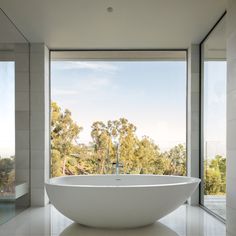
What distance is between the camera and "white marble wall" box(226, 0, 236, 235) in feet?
12.4

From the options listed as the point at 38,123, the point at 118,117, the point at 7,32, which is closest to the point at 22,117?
the point at 38,123

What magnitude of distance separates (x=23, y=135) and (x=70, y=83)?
1378 mm

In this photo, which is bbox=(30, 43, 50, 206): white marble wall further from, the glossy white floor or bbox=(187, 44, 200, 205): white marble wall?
bbox=(187, 44, 200, 205): white marble wall

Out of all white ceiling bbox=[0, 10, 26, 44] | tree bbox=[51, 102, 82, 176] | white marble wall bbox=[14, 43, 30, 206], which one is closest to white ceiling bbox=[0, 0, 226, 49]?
white ceiling bbox=[0, 10, 26, 44]

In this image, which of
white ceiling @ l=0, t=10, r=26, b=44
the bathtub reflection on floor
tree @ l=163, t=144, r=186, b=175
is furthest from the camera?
tree @ l=163, t=144, r=186, b=175

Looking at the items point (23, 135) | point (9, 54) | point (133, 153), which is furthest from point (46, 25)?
point (133, 153)

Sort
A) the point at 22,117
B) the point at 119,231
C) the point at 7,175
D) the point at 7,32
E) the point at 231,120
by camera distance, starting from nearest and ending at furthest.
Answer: the point at 231,120, the point at 119,231, the point at 7,175, the point at 7,32, the point at 22,117

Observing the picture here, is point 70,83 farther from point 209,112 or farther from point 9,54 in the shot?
point 209,112

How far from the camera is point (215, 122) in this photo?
505 cm

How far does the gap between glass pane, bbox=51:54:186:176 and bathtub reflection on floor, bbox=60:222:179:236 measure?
2212 mm

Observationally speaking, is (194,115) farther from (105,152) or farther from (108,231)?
(108,231)

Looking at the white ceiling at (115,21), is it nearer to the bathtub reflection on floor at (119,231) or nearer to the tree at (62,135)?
the tree at (62,135)

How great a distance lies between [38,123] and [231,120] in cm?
313

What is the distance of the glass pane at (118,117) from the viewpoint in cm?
654
